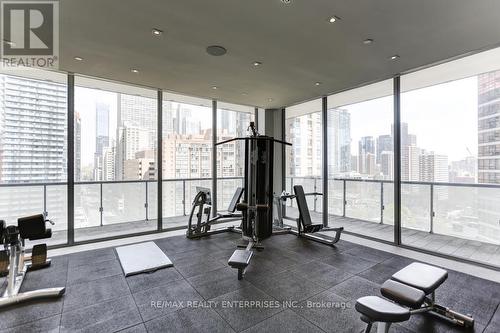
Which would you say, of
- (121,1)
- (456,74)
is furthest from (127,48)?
(456,74)

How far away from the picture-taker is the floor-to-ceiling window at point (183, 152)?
18.3ft

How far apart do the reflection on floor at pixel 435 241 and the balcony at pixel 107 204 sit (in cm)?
312

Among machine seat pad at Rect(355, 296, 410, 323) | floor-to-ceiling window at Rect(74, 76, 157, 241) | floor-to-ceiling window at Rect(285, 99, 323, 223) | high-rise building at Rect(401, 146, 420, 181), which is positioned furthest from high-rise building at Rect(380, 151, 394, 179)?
floor-to-ceiling window at Rect(74, 76, 157, 241)

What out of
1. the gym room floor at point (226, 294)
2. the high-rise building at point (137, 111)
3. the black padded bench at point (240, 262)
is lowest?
the gym room floor at point (226, 294)

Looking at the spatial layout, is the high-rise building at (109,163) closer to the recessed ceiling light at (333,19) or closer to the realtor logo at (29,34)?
the realtor logo at (29,34)

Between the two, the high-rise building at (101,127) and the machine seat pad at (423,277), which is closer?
the machine seat pad at (423,277)

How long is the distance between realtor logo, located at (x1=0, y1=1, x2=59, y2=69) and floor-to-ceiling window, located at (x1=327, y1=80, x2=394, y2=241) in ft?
16.0

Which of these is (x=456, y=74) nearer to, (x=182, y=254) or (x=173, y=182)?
(x=182, y=254)

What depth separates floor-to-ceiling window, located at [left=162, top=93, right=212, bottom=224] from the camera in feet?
18.3

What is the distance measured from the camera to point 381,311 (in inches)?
65.6

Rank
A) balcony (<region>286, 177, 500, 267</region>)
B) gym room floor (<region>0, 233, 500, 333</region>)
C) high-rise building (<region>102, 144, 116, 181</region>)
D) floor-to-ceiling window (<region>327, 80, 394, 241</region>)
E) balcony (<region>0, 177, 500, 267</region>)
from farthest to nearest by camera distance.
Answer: high-rise building (<region>102, 144, 116, 181</region>) < floor-to-ceiling window (<region>327, 80, 394, 241</region>) < balcony (<region>0, 177, 500, 267</region>) < balcony (<region>286, 177, 500, 267</region>) < gym room floor (<region>0, 233, 500, 333</region>)

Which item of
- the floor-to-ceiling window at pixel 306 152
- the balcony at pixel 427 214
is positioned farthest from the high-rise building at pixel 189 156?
the balcony at pixel 427 214

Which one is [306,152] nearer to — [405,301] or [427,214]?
[427,214]

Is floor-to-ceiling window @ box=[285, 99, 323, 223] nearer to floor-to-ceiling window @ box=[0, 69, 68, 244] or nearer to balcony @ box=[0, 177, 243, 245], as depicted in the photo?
balcony @ box=[0, 177, 243, 245]
